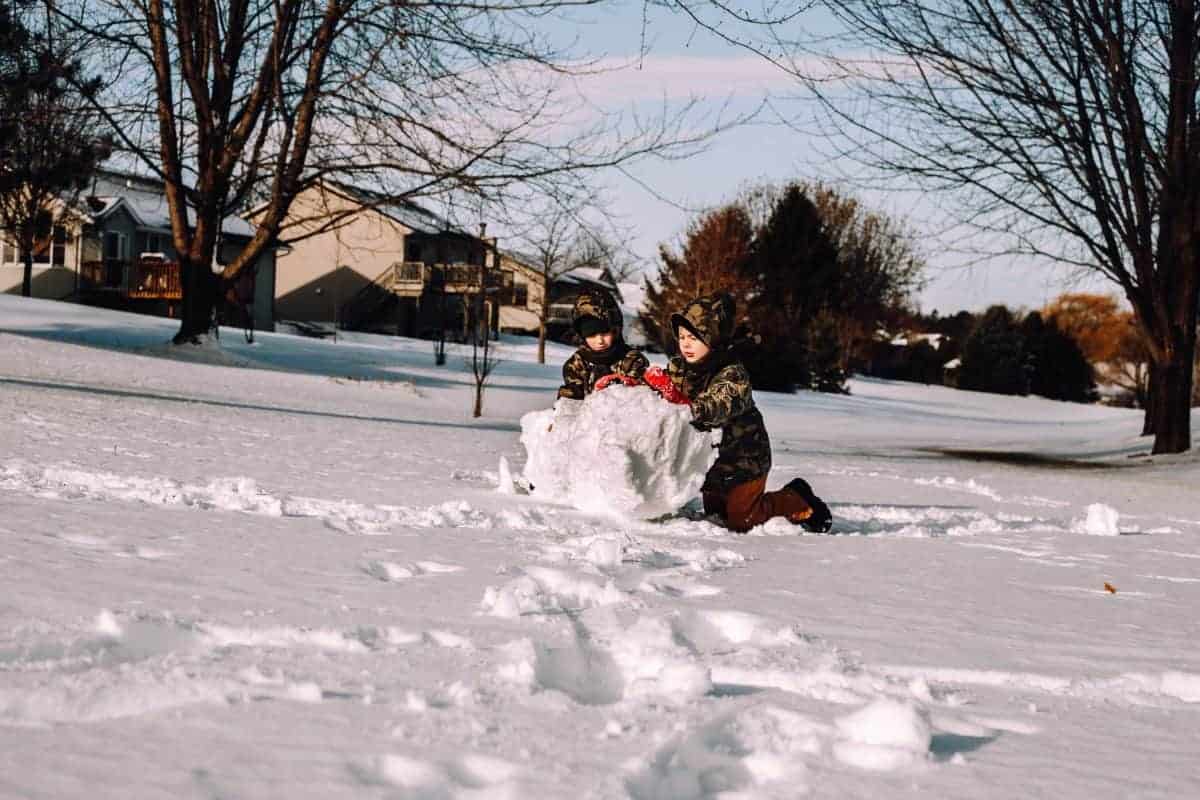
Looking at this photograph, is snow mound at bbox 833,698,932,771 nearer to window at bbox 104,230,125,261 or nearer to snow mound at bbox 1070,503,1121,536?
snow mound at bbox 1070,503,1121,536

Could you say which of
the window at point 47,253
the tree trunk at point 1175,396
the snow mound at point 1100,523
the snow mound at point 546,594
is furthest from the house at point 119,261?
the snow mound at point 546,594

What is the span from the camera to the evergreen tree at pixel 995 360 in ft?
207

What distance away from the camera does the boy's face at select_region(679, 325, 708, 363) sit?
5.96 m

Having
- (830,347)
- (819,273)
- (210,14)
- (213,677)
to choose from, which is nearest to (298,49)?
(210,14)

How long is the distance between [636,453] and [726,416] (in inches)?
21.9

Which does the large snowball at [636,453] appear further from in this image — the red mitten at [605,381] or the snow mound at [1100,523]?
the snow mound at [1100,523]

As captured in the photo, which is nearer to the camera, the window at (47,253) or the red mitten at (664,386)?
the red mitten at (664,386)

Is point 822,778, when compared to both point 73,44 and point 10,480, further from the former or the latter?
point 73,44

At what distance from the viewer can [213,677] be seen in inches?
93.0

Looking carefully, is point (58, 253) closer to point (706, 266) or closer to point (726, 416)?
point (706, 266)

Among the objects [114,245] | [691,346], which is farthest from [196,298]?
[114,245]

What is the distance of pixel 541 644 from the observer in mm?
2818

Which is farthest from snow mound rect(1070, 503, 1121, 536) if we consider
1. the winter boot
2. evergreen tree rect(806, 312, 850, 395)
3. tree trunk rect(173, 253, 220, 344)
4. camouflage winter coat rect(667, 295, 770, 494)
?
evergreen tree rect(806, 312, 850, 395)

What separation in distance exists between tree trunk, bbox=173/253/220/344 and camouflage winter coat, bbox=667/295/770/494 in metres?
14.5
